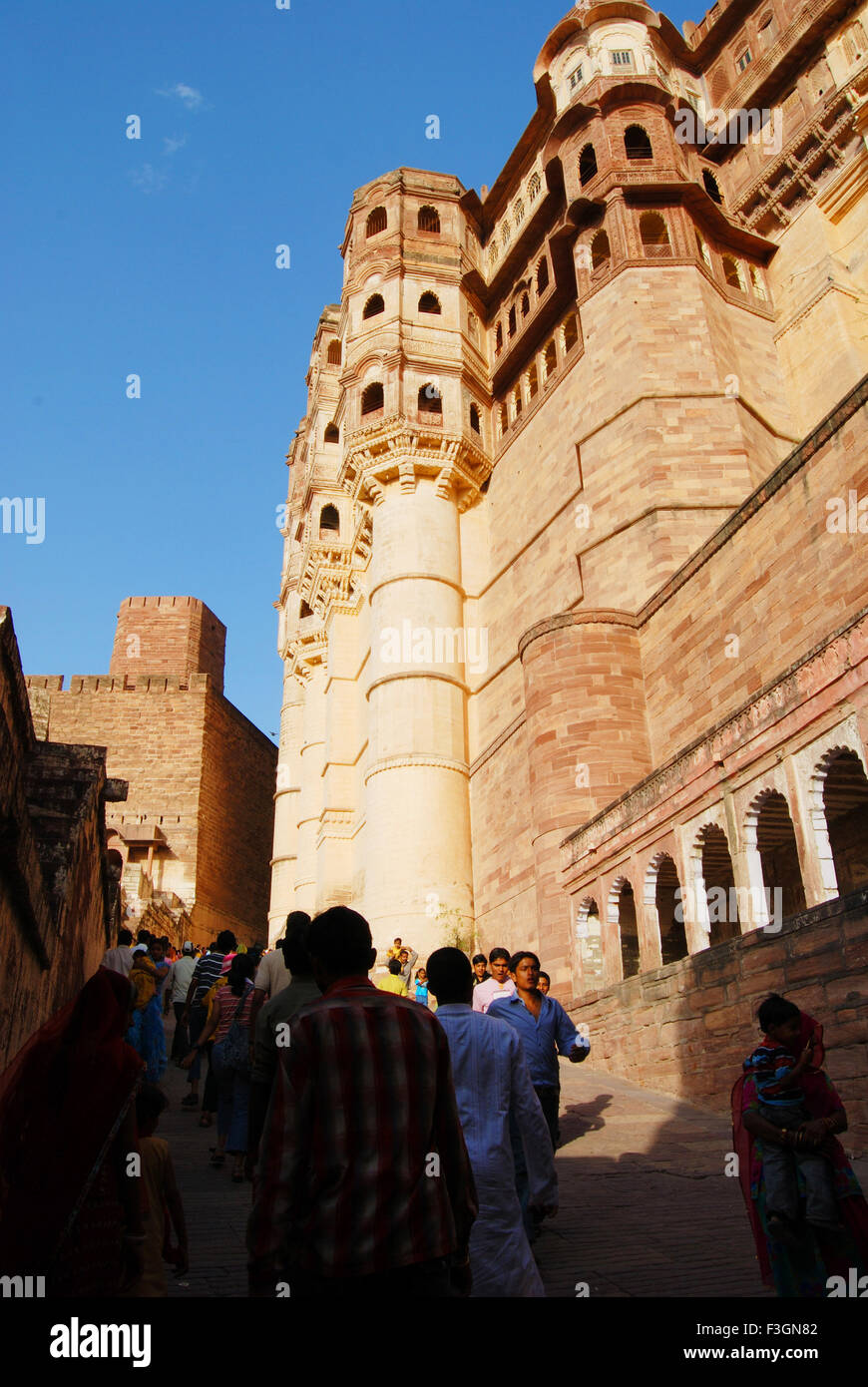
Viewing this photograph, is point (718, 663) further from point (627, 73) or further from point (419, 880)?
point (627, 73)

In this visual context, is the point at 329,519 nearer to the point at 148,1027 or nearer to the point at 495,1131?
the point at 148,1027

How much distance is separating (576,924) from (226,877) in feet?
72.5

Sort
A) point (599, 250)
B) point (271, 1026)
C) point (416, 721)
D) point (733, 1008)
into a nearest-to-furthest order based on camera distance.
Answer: point (271, 1026)
point (733, 1008)
point (416, 721)
point (599, 250)

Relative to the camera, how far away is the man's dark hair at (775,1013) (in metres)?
3.38

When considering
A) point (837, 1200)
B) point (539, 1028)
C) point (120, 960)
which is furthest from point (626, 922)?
point (837, 1200)

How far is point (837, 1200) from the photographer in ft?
10.2

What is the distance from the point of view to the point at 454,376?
23.6 metres

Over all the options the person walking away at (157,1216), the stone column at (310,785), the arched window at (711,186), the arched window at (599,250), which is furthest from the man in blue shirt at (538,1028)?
the arched window at (711,186)

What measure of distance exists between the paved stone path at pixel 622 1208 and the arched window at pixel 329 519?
850 inches

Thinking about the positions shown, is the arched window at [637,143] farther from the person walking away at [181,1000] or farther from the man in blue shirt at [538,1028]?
the man in blue shirt at [538,1028]

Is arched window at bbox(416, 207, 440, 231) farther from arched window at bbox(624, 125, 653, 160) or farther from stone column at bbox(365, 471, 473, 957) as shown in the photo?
stone column at bbox(365, 471, 473, 957)

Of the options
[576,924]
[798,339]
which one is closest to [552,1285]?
[576,924]

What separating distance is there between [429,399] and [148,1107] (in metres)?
21.8
